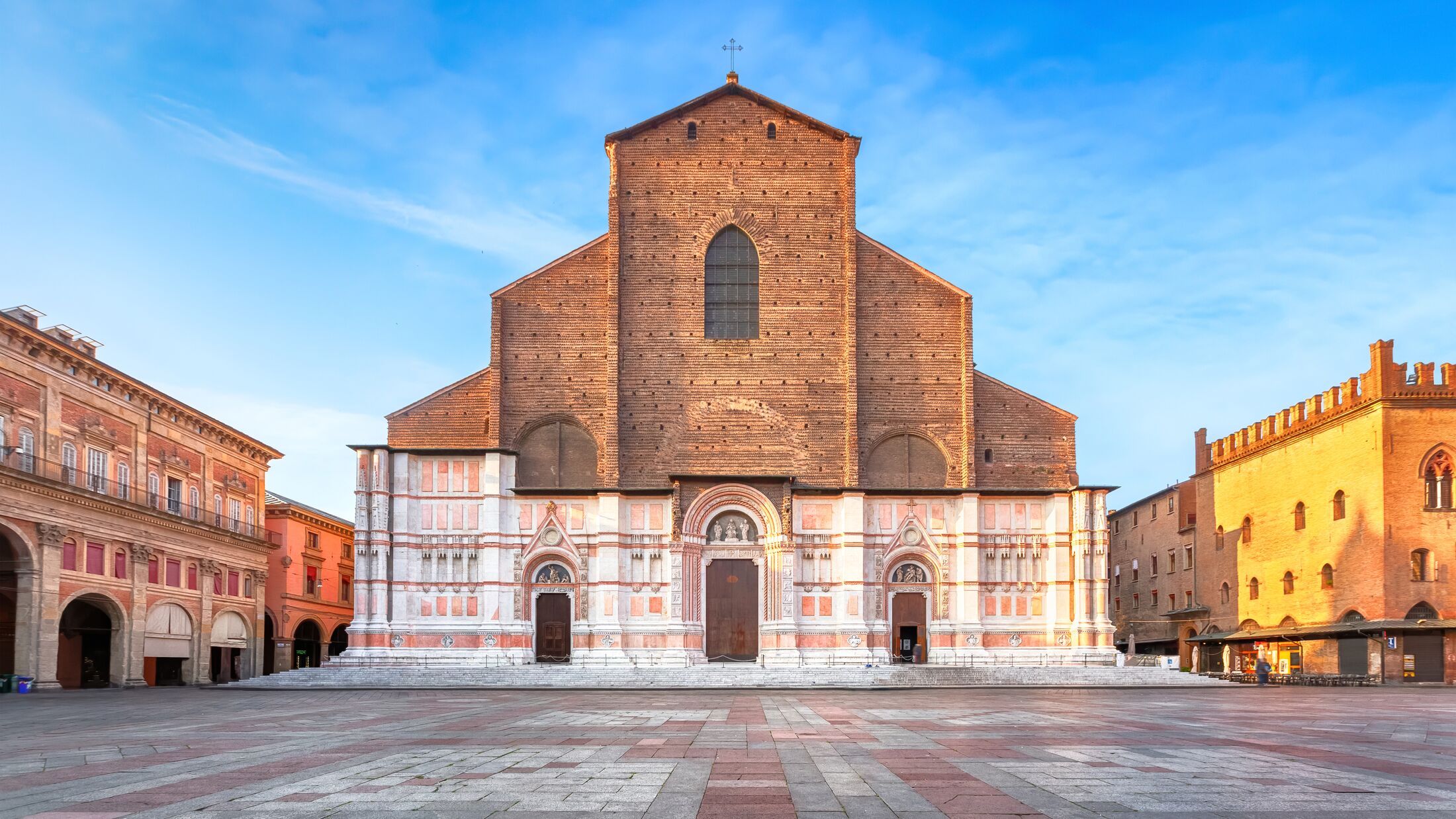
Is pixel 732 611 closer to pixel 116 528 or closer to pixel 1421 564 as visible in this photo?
pixel 116 528

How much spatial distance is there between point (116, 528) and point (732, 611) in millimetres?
19815

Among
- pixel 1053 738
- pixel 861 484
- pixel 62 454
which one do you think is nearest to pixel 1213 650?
pixel 861 484

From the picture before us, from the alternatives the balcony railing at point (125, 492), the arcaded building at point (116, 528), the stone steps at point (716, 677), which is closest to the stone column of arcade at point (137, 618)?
the arcaded building at point (116, 528)

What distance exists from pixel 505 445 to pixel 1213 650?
3084 centimetres

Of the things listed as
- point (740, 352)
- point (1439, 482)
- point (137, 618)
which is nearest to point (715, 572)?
point (740, 352)

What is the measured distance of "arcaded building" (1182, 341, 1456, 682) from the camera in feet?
126

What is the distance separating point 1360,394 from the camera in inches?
1582

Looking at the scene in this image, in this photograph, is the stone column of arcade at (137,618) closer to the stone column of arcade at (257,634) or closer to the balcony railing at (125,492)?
the balcony railing at (125,492)

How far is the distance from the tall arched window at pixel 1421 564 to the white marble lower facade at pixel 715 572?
31.9ft

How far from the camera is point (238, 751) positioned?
12820 mm

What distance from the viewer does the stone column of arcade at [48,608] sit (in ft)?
105

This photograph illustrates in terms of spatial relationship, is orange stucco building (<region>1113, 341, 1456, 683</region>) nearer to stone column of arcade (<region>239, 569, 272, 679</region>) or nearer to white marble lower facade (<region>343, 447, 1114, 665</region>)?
white marble lower facade (<region>343, 447, 1114, 665</region>)

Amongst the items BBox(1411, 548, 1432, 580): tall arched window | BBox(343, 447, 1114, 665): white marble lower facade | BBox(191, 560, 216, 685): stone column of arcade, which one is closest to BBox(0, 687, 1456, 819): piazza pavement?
BBox(343, 447, 1114, 665): white marble lower facade

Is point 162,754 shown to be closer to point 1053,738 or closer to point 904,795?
point 904,795
